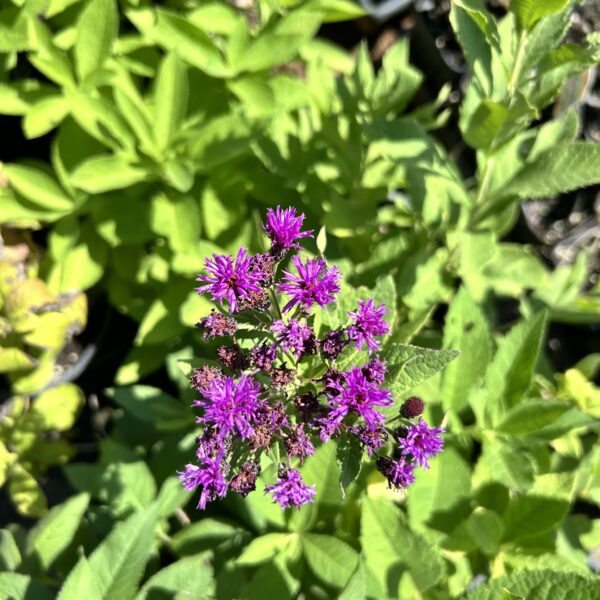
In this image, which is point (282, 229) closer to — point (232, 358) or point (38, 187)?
point (232, 358)

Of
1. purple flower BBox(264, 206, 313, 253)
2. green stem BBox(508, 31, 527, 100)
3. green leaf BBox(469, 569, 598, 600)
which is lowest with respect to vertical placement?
green leaf BBox(469, 569, 598, 600)

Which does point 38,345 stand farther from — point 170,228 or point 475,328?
point 475,328

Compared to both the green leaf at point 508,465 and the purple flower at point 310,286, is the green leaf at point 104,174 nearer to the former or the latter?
the purple flower at point 310,286

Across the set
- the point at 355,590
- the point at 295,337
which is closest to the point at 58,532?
the point at 355,590

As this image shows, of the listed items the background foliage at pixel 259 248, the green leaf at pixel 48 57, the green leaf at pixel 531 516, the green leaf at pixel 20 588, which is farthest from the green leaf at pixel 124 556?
the green leaf at pixel 48 57

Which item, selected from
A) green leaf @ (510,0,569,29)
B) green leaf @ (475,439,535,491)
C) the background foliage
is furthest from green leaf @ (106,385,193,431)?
green leaf @ (510,0,569,29)

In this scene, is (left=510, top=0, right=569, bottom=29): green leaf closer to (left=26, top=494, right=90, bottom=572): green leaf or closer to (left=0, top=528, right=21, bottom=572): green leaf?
(left=26, top=494, right=90, bottom=572): green leaf

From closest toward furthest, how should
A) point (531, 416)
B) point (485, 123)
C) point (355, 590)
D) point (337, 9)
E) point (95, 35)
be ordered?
point (355, 590)
point (485, 123)
point (531, 416)
point (95, 35)
point (337, 9)

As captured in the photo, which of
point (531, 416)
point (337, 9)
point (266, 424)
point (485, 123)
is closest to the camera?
point (266, 424)
